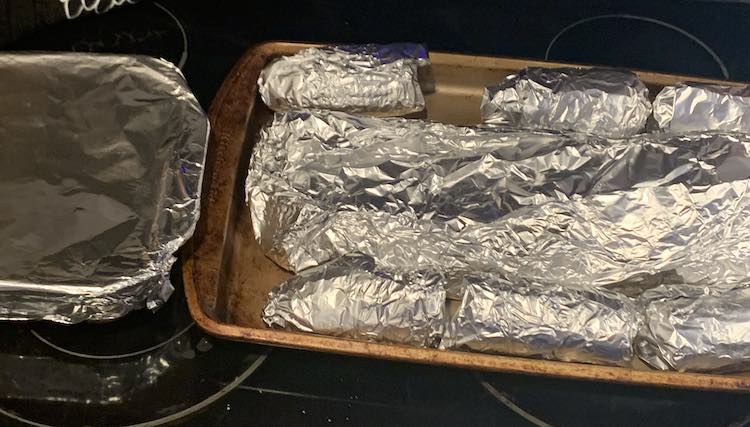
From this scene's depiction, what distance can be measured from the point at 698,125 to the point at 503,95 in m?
0.25

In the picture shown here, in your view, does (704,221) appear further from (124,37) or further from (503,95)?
(124,37)

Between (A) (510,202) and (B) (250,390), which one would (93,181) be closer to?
(B) (250,390)

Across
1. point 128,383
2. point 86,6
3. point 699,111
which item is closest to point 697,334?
point 699,111

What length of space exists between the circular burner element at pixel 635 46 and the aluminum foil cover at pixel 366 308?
0.47 metres

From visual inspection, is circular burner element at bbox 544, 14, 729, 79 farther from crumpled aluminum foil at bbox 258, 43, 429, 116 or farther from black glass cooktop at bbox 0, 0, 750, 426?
black glass cooktop at bbox 0, 0, 750, 426

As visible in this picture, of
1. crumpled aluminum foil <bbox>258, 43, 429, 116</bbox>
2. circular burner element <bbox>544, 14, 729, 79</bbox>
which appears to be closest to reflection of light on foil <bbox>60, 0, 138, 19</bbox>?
crumpled aluminum foil <bbox>258, 43, 429, 116</bbox>

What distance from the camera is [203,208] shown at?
80 centimetres

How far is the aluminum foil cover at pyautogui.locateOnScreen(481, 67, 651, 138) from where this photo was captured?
85 centimetres

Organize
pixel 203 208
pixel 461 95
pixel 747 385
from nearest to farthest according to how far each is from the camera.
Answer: pixel 747 385
pixel 203 208
pixel 461 95

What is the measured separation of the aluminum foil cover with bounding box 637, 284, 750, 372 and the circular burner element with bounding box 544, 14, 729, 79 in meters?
0.40

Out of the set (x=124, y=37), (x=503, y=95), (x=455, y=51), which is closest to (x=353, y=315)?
(x=503, y=95)

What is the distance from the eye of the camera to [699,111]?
848 millimetres

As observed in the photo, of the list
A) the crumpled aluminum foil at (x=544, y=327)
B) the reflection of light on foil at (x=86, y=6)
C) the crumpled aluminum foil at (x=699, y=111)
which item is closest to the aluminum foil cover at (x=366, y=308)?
the crumpled aluminum foil at (x=544, y=327)

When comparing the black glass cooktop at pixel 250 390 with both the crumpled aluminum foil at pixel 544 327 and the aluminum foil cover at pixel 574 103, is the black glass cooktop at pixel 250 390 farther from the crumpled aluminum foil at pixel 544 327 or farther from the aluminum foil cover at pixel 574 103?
the aluminum foil cover at pixel 574 103
